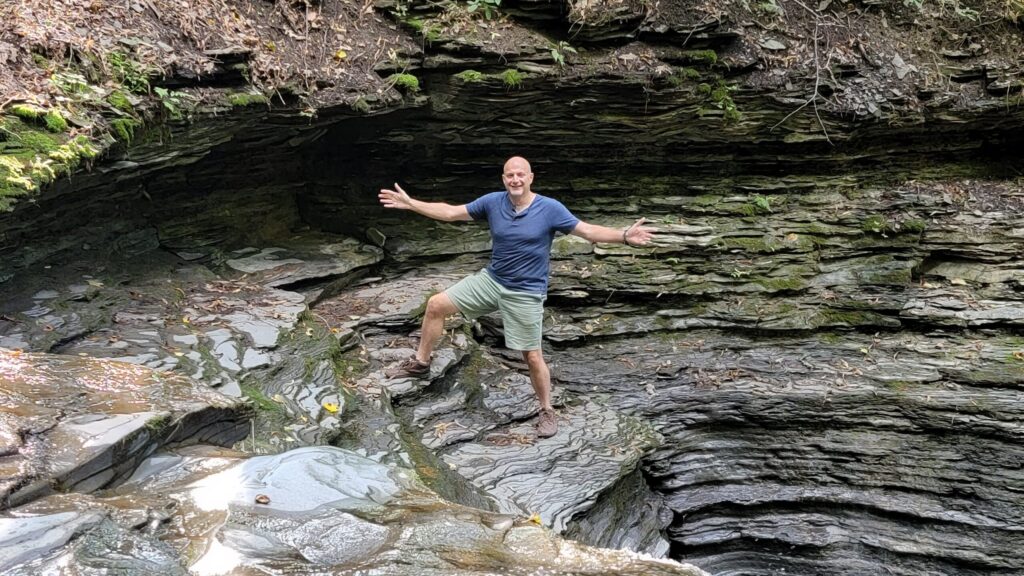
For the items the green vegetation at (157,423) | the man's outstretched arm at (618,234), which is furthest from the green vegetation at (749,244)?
the green vegetation at (157,423)

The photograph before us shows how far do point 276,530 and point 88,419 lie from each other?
1305 mm

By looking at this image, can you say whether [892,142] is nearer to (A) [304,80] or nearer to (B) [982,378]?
(B) [982,378]

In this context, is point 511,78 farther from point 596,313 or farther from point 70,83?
point 70,83

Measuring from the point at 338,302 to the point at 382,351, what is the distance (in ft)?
3.42

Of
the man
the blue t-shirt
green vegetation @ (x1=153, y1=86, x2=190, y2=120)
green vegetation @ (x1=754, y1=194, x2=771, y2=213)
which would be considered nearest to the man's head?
the man

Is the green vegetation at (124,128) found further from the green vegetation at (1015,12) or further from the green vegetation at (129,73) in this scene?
the green vegetation at (1015,12)

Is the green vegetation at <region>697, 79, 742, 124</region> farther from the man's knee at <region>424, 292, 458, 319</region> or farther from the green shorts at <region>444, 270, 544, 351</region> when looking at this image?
the man's knee at <region>424, 292, 458, 319</region>

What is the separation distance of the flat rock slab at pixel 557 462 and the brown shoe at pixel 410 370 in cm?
78

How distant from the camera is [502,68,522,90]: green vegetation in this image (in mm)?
8133

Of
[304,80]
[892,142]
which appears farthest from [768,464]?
[304,80]

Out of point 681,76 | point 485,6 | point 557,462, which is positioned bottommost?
point 557,462

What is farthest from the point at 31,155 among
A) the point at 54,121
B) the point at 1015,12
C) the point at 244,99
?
the point at 1015,12

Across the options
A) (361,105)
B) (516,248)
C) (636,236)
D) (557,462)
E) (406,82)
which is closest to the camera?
(636,236)

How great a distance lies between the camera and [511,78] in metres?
8.12
